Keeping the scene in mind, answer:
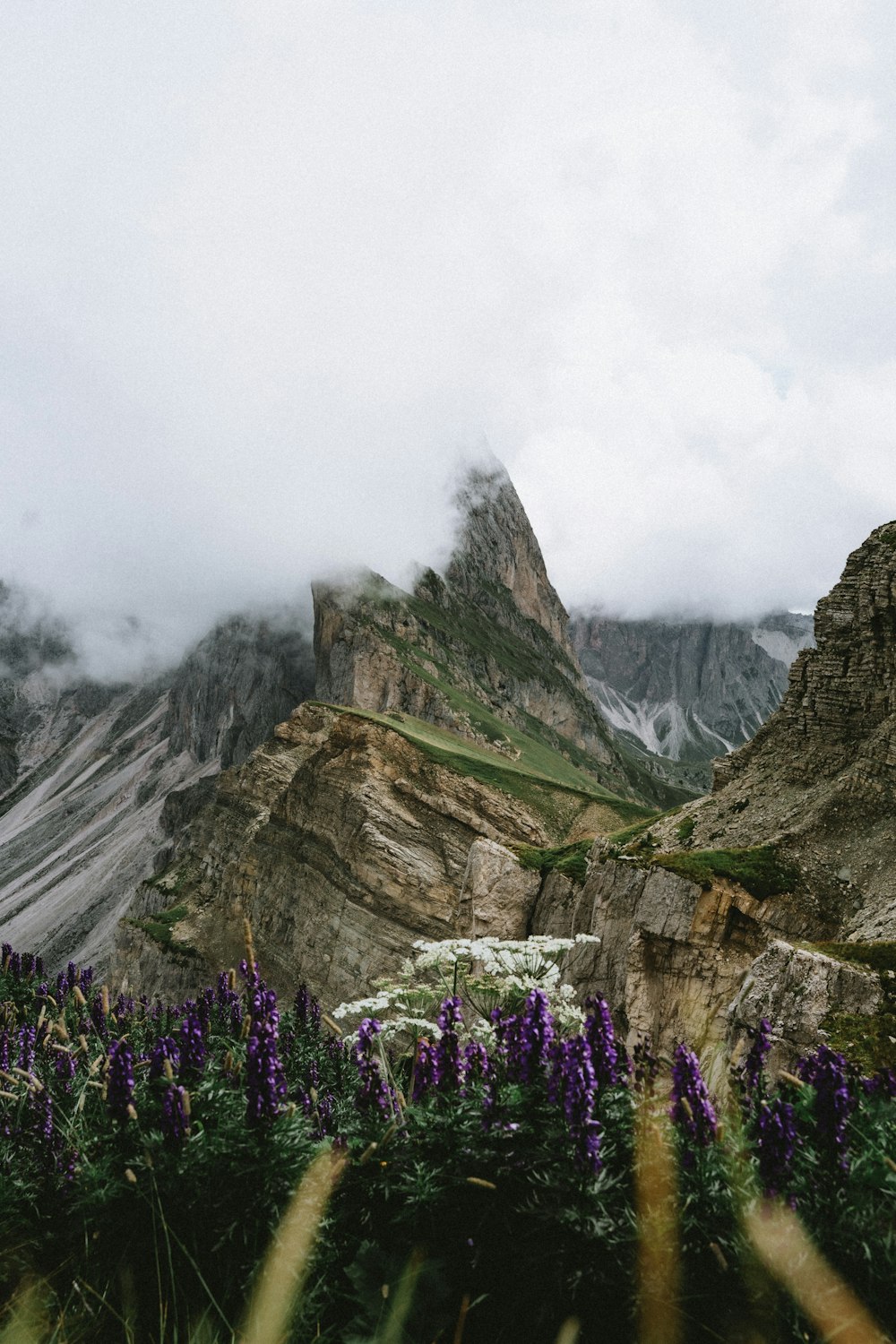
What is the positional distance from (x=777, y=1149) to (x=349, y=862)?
5746 cm

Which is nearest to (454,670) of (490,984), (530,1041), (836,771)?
(836,771)

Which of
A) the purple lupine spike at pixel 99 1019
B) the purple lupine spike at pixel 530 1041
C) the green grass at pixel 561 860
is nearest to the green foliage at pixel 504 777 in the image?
the green grass at pixel 561 860

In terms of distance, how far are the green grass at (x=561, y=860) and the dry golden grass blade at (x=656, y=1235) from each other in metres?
27.6

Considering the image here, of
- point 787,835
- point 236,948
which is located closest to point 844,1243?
point 787,835

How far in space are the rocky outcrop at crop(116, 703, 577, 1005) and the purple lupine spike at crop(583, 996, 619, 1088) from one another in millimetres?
41875

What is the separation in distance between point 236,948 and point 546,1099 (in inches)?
2842

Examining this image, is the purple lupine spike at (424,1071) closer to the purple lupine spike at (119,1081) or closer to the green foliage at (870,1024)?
the purple lupine spike at (119,1081)

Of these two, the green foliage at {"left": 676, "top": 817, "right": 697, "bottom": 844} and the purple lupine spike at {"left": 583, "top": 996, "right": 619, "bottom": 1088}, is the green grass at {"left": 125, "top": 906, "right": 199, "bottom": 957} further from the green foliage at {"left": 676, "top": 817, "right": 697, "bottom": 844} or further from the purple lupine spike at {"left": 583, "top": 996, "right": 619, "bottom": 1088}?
the purple lupine spike at {"left": 583, "top": 996, "right": 619, "bottom": 1088}

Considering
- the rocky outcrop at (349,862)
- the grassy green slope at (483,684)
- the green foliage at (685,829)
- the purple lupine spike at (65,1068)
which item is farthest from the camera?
the grassy green slope at (483,684)

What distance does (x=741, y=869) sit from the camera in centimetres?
2177

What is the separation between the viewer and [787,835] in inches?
932

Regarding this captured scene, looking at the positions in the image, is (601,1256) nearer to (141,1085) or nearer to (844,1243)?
(844,1243)

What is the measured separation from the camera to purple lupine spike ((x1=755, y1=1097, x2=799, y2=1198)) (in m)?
4.78

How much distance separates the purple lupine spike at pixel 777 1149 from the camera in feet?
15.7
